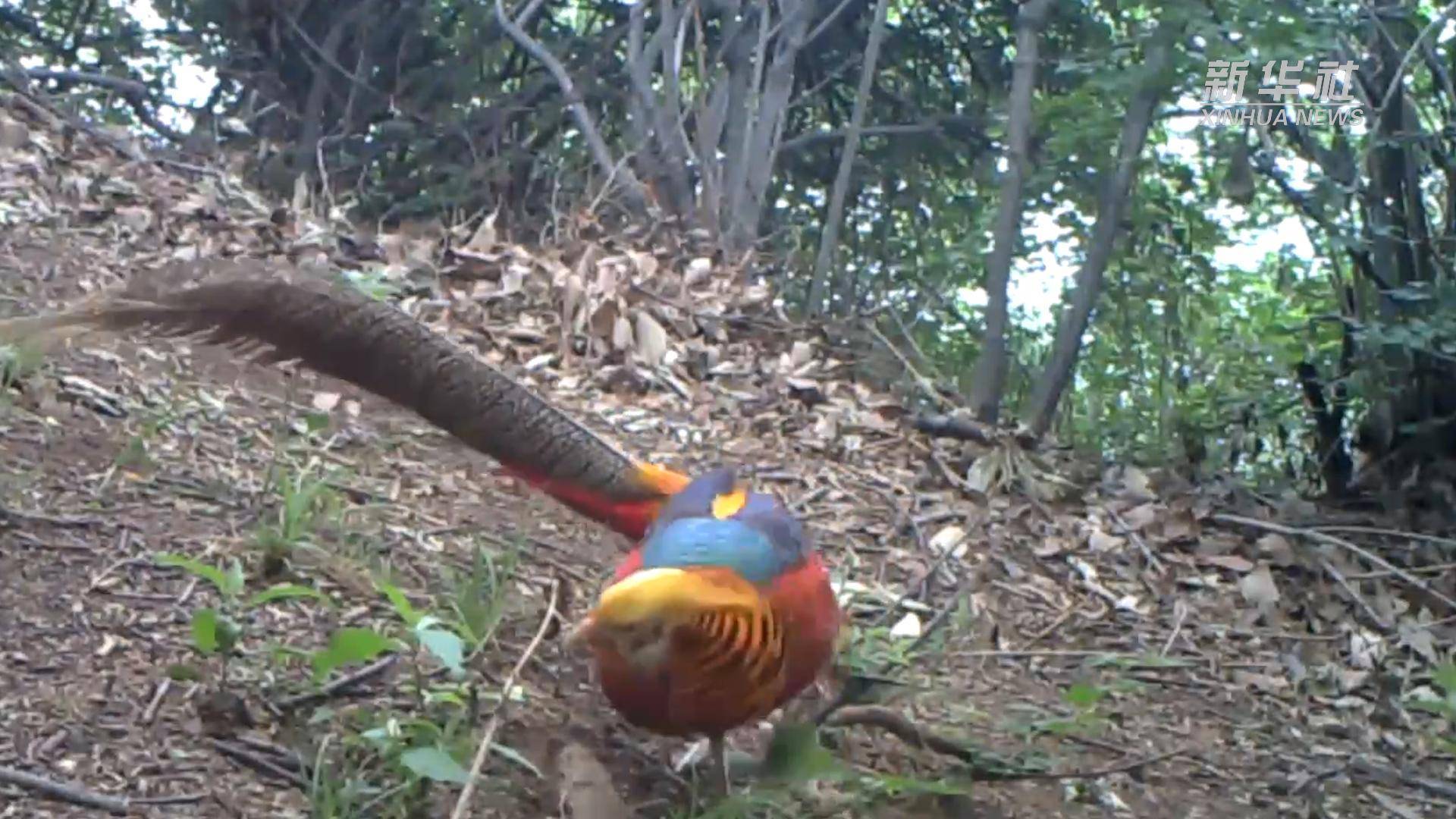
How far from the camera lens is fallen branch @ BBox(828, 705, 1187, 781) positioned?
3.00m

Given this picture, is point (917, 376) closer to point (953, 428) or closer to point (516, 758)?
point (953, 428)

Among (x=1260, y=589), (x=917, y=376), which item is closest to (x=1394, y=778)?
(x=1260, y=589)

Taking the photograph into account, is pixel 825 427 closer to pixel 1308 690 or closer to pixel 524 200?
pixel 1308 690

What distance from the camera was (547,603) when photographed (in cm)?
316

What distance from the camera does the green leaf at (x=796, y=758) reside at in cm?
257

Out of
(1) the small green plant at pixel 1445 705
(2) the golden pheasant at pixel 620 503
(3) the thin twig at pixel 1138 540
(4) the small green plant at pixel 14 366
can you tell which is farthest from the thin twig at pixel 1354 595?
(4) the small green plant at pixel 14 366

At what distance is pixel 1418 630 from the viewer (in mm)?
4227

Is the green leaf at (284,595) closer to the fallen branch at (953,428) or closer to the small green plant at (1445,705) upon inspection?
the small green plant at (1445,705)

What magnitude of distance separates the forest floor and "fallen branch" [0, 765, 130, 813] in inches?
0.4

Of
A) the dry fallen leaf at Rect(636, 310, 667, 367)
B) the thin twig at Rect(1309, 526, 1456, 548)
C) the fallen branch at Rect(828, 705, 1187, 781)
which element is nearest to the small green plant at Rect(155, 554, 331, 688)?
the fallen branch at Rect(828, 705, 1187, 781)

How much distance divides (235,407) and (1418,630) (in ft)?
8.85

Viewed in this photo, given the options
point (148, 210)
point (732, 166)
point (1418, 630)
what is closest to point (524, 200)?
point (732, 166)

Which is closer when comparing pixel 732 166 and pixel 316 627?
pixel 316 627

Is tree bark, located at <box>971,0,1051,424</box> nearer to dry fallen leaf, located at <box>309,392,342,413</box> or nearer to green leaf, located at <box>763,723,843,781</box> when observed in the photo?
dry fallen leaf, located at <box>309,392,342,413</box>
